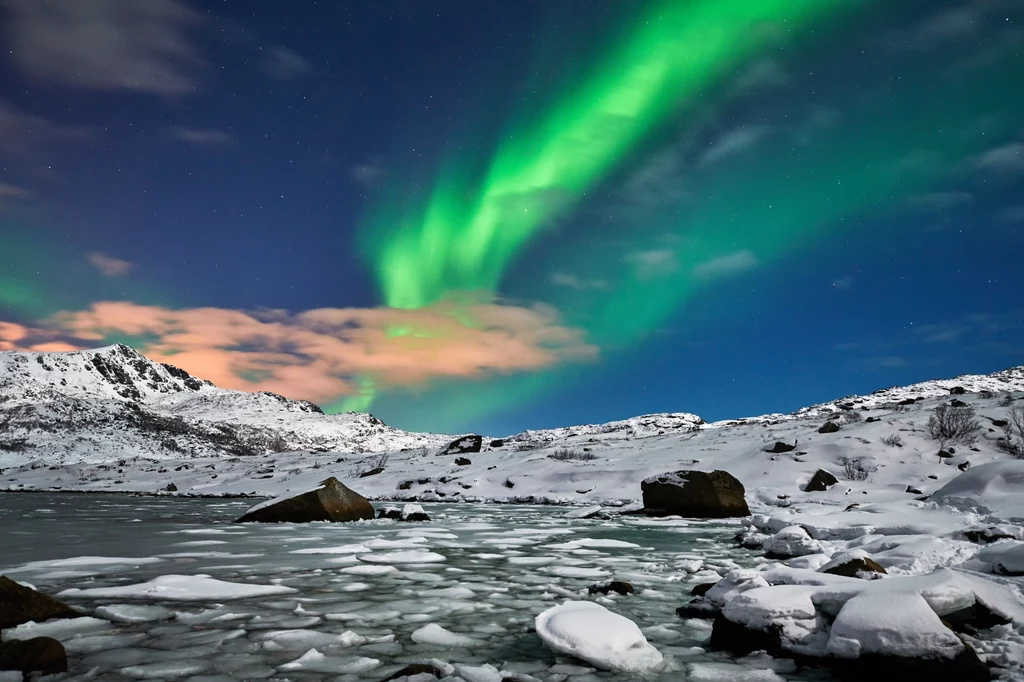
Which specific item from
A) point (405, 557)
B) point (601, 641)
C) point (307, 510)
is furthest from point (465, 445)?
point (601, 641)

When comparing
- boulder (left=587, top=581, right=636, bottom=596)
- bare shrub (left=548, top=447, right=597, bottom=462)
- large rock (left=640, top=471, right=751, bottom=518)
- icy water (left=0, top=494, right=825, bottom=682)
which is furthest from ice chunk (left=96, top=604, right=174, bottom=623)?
bare shrub (left=548, top=447, right=597, bottom=462)

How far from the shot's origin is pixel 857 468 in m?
15.9

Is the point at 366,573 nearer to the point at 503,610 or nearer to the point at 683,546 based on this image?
the point at 503,610

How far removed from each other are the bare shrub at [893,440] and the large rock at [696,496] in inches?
306

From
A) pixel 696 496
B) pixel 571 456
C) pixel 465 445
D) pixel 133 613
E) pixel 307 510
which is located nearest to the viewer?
pixel 133 613

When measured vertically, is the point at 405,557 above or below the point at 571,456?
below

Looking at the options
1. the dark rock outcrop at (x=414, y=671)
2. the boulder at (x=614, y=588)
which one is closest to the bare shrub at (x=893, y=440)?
the boulder at (x=614, y=588)

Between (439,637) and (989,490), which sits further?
(989,490)

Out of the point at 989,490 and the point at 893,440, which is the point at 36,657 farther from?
the point at 893,440

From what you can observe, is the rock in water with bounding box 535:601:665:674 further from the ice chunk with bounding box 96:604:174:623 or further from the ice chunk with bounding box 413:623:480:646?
the ice chunk with bounding box 96:604:174:623

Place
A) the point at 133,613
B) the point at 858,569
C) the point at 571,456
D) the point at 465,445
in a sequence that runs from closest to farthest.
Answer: the point at 133,613 → the point at 858,569 → the point at 571,456 → the point at 465,445

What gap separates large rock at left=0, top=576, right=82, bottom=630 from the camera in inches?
123

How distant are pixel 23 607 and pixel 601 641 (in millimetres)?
3113

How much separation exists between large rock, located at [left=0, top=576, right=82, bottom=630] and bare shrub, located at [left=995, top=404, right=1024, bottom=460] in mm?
20344
